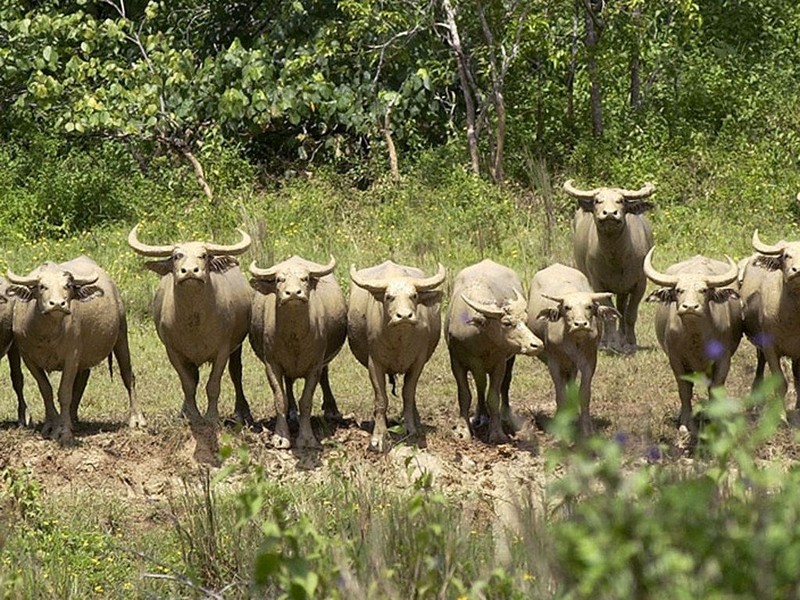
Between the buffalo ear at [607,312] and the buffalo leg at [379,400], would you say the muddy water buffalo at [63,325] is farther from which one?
the buffalo ear at [607,312]

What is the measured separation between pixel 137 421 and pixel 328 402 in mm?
1534

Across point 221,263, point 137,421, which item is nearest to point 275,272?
point 221,263

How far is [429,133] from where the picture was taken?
22.2m

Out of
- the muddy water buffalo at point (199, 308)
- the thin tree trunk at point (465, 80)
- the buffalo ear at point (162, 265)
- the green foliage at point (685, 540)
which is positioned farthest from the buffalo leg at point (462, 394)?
the thin tree trunk at point (465, 80)

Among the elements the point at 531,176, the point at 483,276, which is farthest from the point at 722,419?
the point at 531,176

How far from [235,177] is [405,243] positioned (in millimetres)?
3493

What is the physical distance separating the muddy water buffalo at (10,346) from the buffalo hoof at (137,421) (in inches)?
32.2

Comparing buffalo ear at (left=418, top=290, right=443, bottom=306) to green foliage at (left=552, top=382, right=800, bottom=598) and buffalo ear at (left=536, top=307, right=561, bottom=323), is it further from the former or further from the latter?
green foliage at (left=552, top=382, right=800, bottom=598)

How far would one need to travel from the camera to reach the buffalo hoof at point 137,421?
12.0 m

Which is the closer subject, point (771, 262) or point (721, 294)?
point (721, 294)

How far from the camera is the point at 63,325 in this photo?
11.6m

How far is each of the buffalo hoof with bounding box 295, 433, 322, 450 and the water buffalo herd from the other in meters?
0.01

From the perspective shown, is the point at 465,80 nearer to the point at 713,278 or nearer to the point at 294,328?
the point at 713,278

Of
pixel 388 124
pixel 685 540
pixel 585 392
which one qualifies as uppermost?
pixel 685 540
